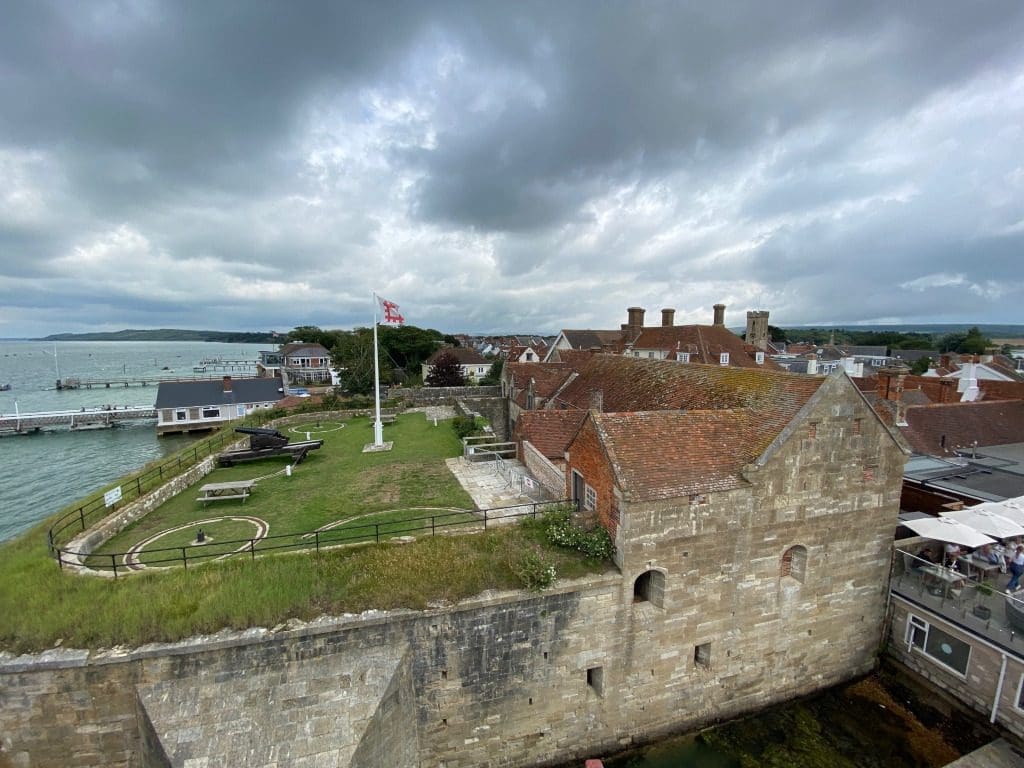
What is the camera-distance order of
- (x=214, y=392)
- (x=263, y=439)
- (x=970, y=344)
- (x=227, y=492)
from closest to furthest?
(x=227, y=492) → (x=263, y=439) → (x=214, y=392) → (x=970, y=344)

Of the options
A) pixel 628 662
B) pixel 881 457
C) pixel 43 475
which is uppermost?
pixel 881 457

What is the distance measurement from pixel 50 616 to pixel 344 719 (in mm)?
6292

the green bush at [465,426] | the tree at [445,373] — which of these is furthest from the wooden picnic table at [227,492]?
the tree at [445,373]

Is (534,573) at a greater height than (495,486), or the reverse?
(534,573)

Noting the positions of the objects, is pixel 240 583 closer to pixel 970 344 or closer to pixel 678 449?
pixel 678 449

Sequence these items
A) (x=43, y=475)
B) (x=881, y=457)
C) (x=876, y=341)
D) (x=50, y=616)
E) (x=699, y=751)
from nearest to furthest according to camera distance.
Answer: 1. (x=50, y=616)
2. (x=699, y=751)
3. (x=881, y=457)
4. (x=43, y=475)
5. (x=876, y=341)

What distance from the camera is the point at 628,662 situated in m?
11.2

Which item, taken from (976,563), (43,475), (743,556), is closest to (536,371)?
(743,556)

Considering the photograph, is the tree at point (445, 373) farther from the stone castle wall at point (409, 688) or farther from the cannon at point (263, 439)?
the stone castle wall at point (409, 688)

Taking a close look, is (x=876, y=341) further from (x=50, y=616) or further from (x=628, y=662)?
(x=50, y=616)

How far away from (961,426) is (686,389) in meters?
16.5

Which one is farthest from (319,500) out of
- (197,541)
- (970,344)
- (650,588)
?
(970,344)

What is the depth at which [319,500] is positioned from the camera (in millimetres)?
16734

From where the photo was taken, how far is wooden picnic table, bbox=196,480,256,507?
16.2m
